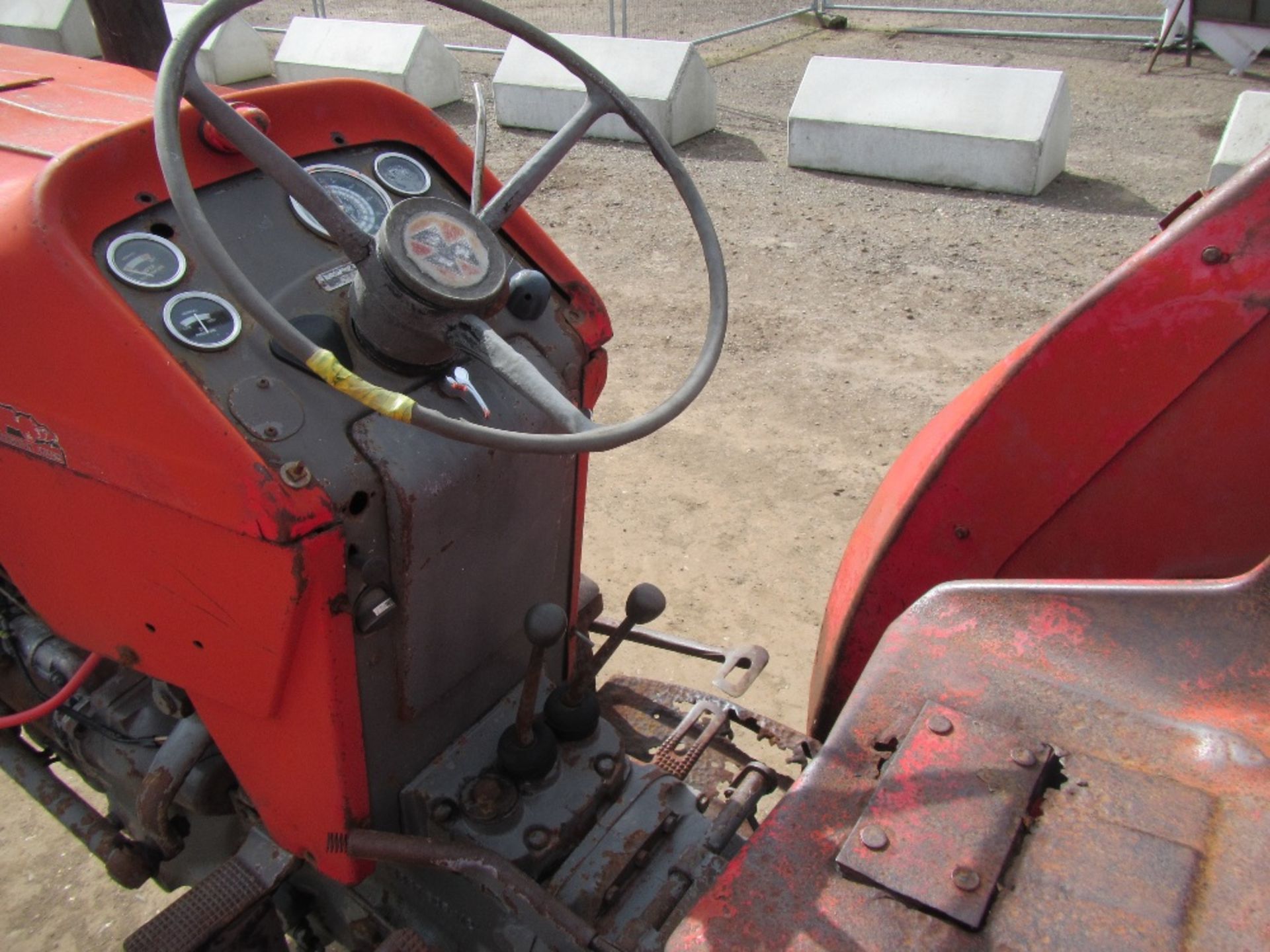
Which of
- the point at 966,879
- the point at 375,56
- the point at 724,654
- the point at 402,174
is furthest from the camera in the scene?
the point at 375,56

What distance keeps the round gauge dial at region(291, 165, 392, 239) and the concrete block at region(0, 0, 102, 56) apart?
28.5 ft

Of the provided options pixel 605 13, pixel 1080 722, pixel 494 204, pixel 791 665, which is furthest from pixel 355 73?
pixel 1080 722

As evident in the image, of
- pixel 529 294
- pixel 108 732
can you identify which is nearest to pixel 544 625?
pixel 529 294

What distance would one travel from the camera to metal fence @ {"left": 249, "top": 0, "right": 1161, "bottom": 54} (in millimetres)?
9312

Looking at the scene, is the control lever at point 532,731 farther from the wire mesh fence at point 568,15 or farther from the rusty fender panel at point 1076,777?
the wire mesh fence at point 568,15

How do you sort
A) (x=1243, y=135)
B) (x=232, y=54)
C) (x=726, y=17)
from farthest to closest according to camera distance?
(x=726, y=17) → (x=232, y=54) → (x=1243, y=135)

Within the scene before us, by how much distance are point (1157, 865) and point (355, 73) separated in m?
7.99

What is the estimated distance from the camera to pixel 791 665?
9.77 ft

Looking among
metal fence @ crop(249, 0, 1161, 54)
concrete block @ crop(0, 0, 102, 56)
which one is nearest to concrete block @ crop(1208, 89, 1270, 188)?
metal fence @ crop(249, 0, 1161, 54)

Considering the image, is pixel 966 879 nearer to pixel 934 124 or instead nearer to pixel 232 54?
pixel 934 124

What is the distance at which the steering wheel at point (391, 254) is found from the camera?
3.97ft

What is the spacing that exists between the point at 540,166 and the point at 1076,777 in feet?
3.54

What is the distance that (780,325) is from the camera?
4.79 metres

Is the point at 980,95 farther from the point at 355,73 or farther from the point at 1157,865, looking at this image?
the point at 1157,865
